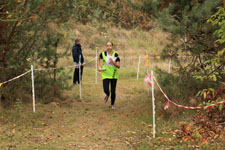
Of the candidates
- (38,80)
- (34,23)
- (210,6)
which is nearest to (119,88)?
(38,80)

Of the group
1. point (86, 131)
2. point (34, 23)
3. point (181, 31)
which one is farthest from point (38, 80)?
point (181, 31)

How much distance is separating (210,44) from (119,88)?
6746 mm

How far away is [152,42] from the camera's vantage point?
95.2 ft

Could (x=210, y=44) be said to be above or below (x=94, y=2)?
below

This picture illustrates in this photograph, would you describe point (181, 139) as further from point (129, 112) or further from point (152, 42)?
point (152, 42)

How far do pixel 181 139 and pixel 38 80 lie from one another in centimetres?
615

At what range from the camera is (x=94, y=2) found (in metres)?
10.6

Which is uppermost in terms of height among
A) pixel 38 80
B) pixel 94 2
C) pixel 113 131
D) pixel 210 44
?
pixel 94 2

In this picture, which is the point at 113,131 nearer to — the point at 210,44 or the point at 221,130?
the point at 221,130

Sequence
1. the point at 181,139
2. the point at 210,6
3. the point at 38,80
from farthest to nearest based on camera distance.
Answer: the point at 38,80 < the point at 210,6 < the point at 181,139

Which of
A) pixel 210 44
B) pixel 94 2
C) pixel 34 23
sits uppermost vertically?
pixel 94 2

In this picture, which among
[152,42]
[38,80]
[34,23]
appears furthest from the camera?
[152,42]

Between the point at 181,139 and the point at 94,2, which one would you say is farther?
the point at 94,2

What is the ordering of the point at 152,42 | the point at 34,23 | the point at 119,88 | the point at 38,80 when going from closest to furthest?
the point at 34,23
the point at 38,80
the point at 119,88
the point at 152,42
